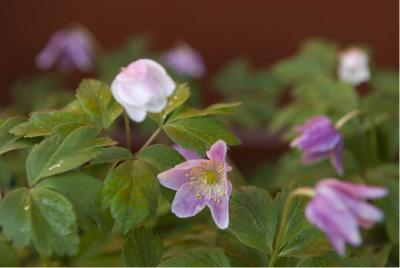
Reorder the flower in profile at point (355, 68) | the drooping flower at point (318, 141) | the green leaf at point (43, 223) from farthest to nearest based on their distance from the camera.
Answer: the flower in profile at point (355, 68) → the drooping flower at point (318, 141) → the green leaf at point (43, 223)

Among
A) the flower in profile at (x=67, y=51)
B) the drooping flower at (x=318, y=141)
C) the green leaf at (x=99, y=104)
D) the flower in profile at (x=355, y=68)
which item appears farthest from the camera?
the flower in profile at (x=67, y=51)

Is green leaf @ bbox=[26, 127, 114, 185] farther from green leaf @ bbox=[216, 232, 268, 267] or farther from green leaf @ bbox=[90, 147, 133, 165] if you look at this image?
green leaf @ bbox=[216, 232, 268, 267]

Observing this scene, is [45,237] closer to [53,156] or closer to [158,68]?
[53,156]

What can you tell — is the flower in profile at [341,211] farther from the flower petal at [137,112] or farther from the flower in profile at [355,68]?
the flower in profile at [355,68]

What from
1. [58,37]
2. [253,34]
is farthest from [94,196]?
[253,34]

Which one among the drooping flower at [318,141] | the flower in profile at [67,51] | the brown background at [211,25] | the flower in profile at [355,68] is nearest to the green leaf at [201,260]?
the drooping flower at [318,141]

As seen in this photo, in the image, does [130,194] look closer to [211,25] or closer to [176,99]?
[176,99]

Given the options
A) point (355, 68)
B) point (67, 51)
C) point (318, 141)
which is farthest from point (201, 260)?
point (67, 51)
